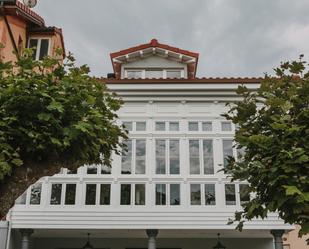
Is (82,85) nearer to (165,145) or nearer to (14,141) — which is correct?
(14,141)

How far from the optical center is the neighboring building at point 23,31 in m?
11.0

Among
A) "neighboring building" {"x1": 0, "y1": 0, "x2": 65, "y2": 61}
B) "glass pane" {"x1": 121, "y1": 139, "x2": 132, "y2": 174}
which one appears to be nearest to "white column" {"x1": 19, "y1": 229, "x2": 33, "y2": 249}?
"glass pane" {"x1": 121, "y1": 139, "x2": 132, "y2": 174}

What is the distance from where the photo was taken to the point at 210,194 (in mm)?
12008

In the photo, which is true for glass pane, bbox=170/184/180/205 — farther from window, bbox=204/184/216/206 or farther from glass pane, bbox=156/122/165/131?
glass pane, bbox=156/122/165/131

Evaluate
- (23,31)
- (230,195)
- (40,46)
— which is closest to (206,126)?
(230,195)

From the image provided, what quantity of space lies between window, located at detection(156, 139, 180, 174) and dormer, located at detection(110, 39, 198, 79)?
2.86 metres

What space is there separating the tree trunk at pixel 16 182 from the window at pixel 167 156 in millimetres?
6765

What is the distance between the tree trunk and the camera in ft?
18.0

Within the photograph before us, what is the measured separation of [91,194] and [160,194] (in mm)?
2263

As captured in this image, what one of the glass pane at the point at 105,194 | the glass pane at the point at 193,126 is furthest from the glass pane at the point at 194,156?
the glass pane at the point at 105,194

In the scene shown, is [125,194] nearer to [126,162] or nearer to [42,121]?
[126,162]

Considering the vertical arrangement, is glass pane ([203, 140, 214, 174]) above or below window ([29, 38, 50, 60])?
below

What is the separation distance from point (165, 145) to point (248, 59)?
5.45m

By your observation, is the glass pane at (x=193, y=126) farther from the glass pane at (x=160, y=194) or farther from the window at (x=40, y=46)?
the window at (x=40, y=46)
